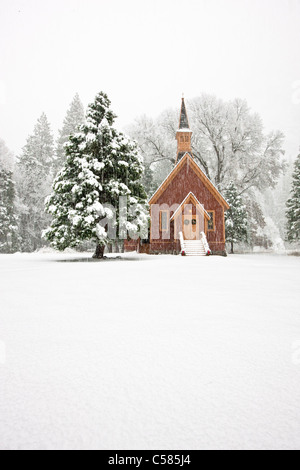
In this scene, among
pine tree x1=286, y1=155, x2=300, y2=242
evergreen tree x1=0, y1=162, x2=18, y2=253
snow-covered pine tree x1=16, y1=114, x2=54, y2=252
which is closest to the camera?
pine tree x1=286, y1=155, x2=300, y2=242

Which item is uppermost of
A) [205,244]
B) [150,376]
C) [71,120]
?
[71,120]

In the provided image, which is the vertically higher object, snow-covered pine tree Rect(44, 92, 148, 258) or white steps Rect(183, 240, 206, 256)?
snow-covered pine tree Rect(44, 92, 148, 258)

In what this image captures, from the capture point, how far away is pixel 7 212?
1464 inches

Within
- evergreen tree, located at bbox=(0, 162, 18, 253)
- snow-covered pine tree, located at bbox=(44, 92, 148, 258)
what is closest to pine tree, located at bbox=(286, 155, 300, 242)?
snow-covered pine tree, located at bbox=(44, 92, 148, 258)

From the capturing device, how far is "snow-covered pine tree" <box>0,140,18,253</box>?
36.5m

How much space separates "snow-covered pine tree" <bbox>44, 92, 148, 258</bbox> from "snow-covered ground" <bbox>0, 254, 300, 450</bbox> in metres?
11.8

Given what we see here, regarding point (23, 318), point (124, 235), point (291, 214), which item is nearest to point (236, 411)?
point (23, 318)

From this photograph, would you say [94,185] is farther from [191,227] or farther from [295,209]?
[295,209]

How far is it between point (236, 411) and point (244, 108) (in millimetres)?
35317

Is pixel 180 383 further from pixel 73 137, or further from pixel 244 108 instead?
pixel 244 108

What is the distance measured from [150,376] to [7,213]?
1496 inches

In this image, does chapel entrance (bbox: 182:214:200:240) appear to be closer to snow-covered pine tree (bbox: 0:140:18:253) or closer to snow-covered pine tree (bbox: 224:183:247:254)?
snow-covered pine tree (bbox: 224:183:247:254)

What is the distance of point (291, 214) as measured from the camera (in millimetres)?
31812

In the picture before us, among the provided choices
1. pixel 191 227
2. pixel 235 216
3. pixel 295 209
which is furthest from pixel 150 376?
pixel 235 216
